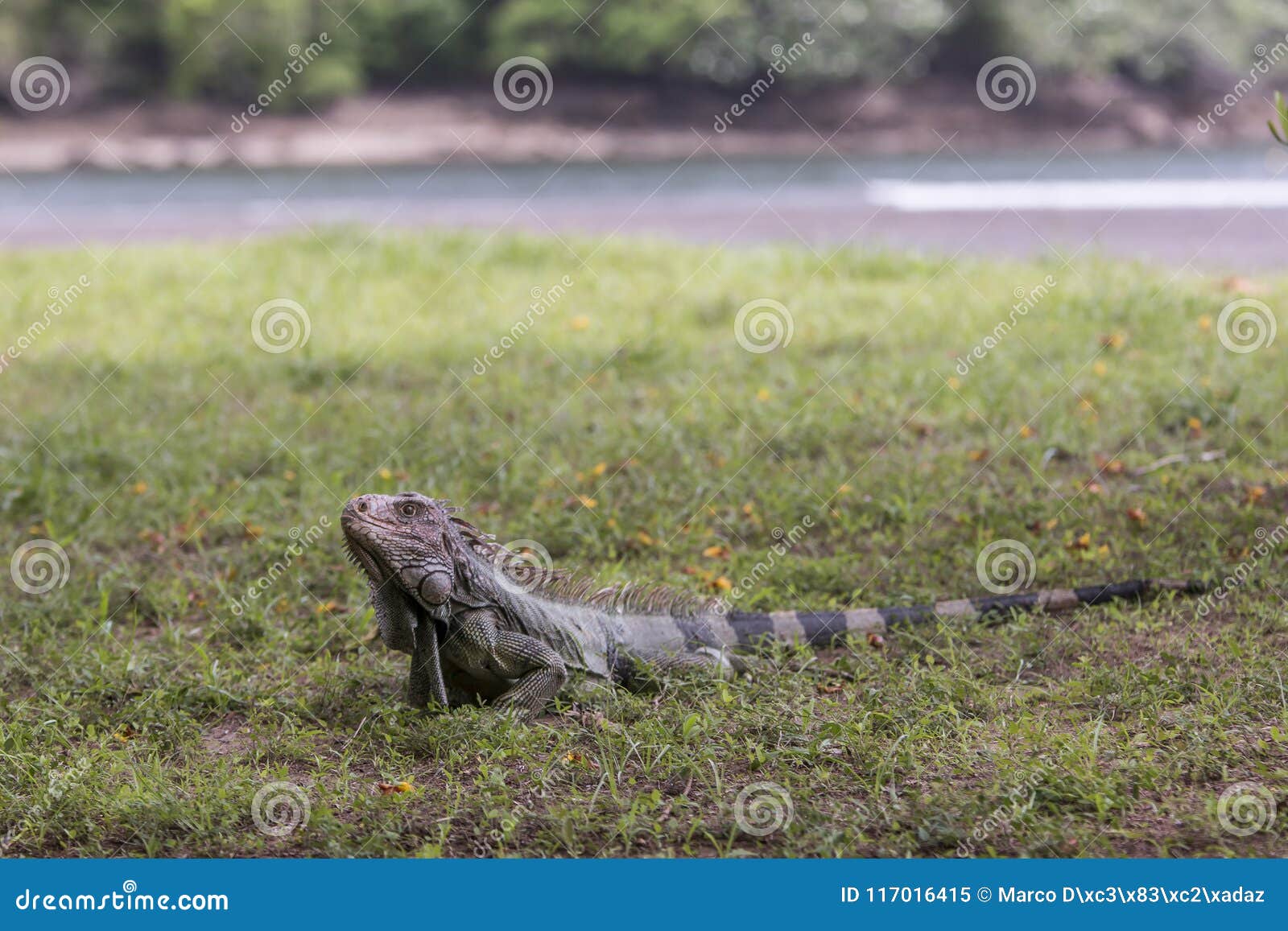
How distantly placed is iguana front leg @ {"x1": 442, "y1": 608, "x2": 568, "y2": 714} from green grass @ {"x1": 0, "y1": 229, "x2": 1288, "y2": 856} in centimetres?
11

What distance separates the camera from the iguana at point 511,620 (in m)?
4.27

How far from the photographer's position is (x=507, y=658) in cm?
440

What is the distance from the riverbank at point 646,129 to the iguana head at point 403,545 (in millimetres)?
18095

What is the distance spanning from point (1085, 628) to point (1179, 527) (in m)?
1.13

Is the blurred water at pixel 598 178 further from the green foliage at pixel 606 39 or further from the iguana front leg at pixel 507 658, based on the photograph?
the iguana front leg at pixel 507 658

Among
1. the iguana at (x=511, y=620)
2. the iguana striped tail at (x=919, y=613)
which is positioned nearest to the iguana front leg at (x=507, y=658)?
the iguana at (x=511, y=620)

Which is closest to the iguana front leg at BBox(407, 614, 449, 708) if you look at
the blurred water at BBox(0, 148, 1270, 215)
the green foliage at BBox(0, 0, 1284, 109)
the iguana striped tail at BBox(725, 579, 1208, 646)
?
the iguana striped tail at BBox(725, 579, 1208, 646)

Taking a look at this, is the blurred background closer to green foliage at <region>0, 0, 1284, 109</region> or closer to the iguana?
green foliage at <region>0, 0, 1284, 109</region>

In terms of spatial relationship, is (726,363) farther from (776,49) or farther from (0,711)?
(776,49)

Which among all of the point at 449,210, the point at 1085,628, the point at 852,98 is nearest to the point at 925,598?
the point at 1085,628

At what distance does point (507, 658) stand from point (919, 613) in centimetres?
173

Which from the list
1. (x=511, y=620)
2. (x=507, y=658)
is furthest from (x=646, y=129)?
(x=507, y=658)

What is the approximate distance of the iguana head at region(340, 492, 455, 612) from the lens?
4.18m

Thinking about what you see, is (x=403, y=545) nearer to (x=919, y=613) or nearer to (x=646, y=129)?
(x=919, y=613)
